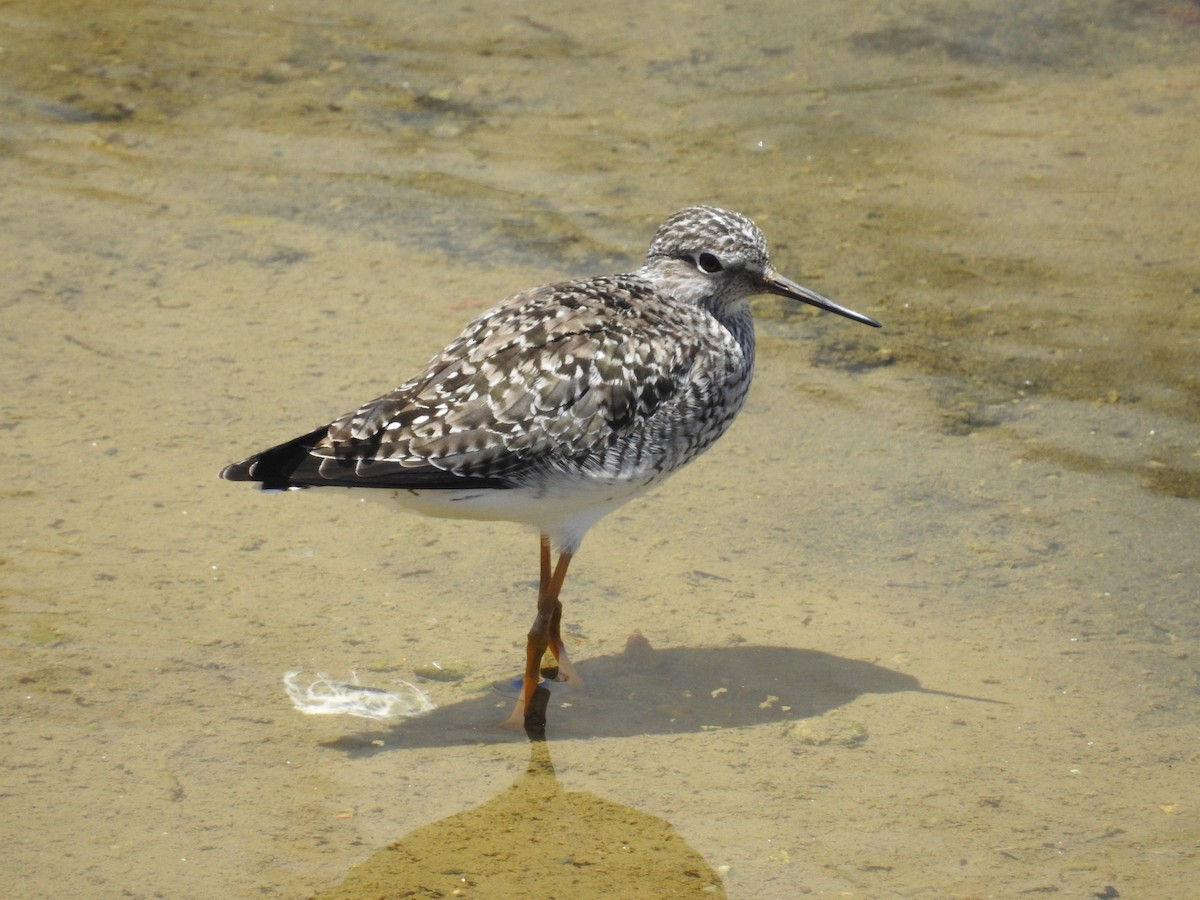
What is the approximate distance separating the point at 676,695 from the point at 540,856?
3.56 feet

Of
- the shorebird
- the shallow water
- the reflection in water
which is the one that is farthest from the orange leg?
the reflection in water

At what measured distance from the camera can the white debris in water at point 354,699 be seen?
566 centimetres

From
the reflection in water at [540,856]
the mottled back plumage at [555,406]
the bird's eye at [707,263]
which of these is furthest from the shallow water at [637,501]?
the bird's eye at [707,263]

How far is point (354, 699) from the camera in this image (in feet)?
18.7

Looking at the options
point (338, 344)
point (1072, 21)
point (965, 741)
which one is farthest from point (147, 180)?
point (1072, 21)

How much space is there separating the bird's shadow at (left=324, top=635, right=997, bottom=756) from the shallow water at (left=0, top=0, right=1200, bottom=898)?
21 millimetres

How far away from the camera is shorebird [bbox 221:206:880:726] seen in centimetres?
538

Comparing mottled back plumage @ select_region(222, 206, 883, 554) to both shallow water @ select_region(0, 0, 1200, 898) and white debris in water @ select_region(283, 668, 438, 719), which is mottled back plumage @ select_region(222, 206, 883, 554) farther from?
shallow water @ select_region(0, 0, 1200, 898)

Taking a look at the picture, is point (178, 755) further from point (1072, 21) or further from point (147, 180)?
point (1072, 21)

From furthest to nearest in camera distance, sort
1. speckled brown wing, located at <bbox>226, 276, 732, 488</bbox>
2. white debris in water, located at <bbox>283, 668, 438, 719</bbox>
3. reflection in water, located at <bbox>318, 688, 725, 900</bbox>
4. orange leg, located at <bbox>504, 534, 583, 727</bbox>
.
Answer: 1. orange leg, located at <bbox>504, 534, 583, 727</bbox>
2. white debris in water, located at <bbox>283, 668, 438, 719</bbox>
3. speckled brown wing, located at <bbox>226, 276, 732, 488</bbox>
4. reflection in water, located at <bbox>318, 688, 725, 900</bbox>

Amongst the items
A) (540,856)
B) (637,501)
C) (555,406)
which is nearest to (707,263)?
(555,406)

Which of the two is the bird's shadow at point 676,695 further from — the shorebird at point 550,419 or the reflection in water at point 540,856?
the reflection in water at point 540,856

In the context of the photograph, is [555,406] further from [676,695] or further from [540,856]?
[540,856]

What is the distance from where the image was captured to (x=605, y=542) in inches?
269
